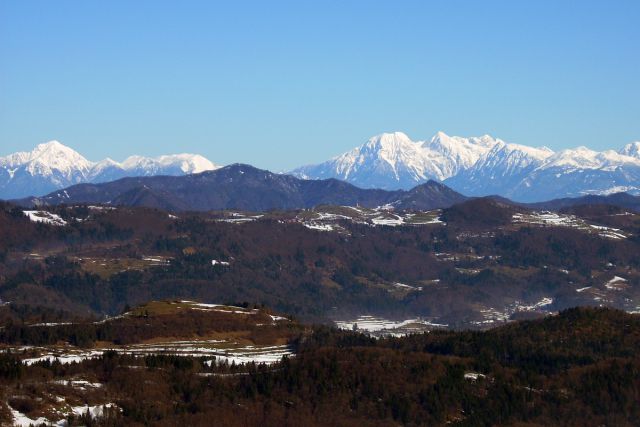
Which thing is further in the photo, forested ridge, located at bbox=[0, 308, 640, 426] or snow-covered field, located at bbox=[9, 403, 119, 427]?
forested ridge, located at bbox=[0, 308, 640, 426]

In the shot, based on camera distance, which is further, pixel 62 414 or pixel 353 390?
pixel 353 390

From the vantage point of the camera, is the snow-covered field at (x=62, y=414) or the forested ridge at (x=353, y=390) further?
the forested ridge at (x=353, y=390)

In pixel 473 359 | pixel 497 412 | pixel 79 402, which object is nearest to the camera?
pixel 79 402

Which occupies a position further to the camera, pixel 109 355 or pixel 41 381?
pixel 109 355

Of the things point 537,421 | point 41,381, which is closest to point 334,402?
point 537,421

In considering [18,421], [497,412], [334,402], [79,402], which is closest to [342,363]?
[334,402]

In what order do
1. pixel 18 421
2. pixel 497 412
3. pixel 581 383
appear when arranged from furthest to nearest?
pixel 581 383 < pixel 497 412 < pixel 18 421

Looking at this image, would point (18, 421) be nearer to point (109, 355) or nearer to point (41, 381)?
point (41, 381)

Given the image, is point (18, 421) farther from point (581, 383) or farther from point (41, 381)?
point (581, 383)

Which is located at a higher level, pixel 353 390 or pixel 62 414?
pixel 62 414
